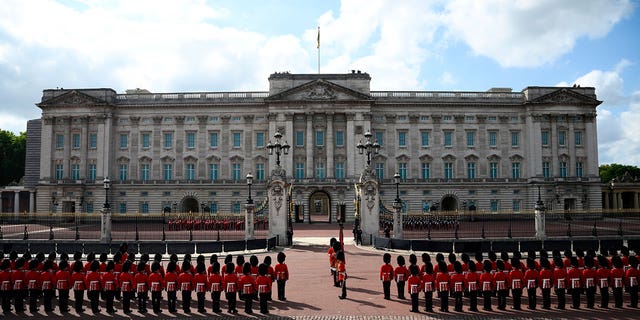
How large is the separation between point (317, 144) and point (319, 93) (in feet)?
20.0

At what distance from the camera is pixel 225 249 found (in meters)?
25.9

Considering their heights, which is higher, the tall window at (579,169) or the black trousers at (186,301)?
the tall window at (579,169)

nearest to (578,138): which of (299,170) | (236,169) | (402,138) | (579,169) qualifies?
(579,169)

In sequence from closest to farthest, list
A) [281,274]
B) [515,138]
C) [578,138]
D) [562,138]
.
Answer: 1. [281,274]
2. [515,138]
3. [562,138]
4. [578,138]

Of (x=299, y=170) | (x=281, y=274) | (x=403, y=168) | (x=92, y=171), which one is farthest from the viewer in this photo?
(x=403, y=168)

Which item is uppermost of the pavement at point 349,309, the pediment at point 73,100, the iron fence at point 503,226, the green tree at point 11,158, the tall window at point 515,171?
the pediment at point 73,100

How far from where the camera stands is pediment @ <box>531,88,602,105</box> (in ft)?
193

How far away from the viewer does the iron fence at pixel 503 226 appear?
109 feet

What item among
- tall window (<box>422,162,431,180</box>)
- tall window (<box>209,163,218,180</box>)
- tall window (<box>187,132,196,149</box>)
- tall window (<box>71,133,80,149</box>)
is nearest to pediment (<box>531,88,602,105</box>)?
tall window (<box>422,162,431,180</box>)

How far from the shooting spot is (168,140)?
5953 centimetres

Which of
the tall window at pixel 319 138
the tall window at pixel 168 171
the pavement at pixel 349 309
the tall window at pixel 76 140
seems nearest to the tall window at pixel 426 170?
the tall window at pixel 319 138

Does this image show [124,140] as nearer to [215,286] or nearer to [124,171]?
[124,171]

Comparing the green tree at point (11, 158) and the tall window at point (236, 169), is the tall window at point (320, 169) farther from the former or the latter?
the green tree at point (11, 158)

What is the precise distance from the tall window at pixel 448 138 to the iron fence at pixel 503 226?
10526 millimetres
